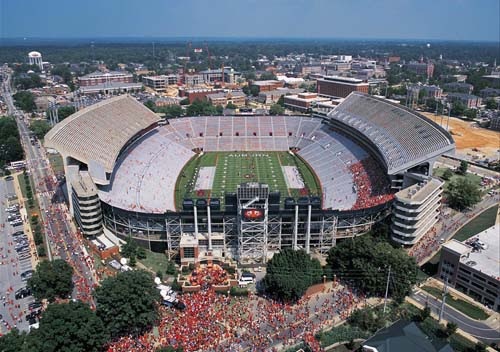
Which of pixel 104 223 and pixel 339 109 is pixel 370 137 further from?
pixel 104 223

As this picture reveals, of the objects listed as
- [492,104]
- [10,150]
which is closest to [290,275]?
[10,150]

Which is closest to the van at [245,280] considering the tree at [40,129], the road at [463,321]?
the road at [463,321]

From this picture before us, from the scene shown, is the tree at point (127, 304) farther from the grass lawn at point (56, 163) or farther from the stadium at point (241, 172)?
the grass lawn at point (56, 163)

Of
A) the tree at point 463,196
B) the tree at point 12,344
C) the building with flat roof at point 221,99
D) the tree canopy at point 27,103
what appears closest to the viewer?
the tree at point 12,344

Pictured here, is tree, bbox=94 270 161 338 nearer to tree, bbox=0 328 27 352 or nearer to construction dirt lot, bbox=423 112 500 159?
tree, bbox=0 328 27 352

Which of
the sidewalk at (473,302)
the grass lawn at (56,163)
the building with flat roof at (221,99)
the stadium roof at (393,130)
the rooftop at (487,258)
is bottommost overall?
the sidewalk at (473,302)

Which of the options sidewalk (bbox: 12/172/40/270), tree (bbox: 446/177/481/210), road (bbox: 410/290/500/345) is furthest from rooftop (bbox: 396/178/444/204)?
sidewalk (bbox: 12/172/40/270)

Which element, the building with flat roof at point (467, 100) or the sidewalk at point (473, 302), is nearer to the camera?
the sidewalk at point (473, 302)
